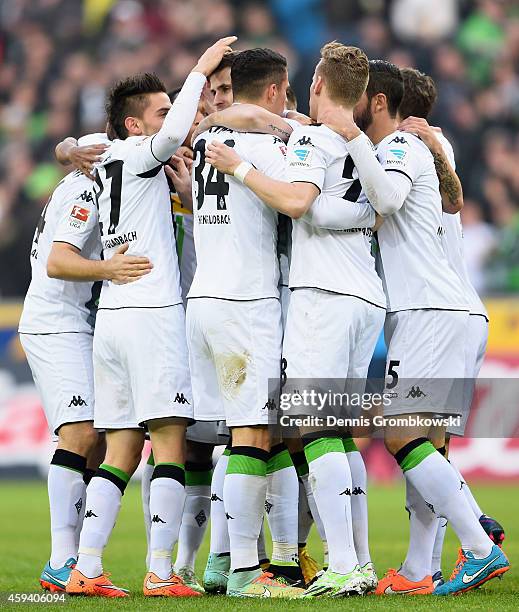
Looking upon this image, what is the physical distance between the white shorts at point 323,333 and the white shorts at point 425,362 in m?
0.33

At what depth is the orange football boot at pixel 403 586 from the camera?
6.06m

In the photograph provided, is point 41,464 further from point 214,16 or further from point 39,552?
point 214,16

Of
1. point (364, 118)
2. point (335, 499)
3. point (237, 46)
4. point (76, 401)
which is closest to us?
point (335, 499)

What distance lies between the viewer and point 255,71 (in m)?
6.12

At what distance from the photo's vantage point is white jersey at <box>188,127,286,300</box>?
6.01 metres

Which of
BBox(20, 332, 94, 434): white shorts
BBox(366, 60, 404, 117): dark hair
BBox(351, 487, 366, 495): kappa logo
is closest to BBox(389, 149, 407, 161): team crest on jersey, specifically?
BBox(366, 60, 404, 117): dark hair

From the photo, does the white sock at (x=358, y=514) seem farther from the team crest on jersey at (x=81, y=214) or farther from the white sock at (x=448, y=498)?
the team crest on jersey at (x=81, y=214)

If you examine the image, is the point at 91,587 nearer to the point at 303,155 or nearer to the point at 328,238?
the point at 328,238

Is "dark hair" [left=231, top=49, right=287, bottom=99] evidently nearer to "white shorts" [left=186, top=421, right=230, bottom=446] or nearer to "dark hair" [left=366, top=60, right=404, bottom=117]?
"dark hair" [left=366, top=60, right=404, bottom=117]

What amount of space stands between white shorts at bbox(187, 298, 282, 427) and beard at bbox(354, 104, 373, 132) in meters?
1.14

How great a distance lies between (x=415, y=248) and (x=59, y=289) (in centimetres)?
202

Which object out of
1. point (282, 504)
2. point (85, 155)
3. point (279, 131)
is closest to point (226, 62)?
point (279, 131)

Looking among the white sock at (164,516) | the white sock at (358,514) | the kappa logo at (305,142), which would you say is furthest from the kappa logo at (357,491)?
the kappa logo at (305,142)

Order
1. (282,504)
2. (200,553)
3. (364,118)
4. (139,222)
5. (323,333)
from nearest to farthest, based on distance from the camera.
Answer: (323,333), (282,504), (139,222), (364,118), (200,553)
